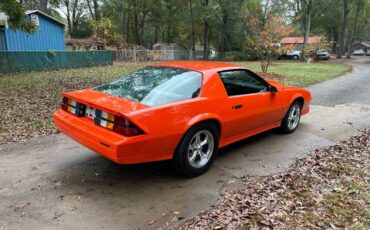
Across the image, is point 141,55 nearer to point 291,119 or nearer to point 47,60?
point 47,60

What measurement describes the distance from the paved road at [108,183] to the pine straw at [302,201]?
0.22 metres

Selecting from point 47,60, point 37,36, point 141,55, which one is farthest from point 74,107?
point 141,55

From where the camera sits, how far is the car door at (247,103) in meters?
4.41

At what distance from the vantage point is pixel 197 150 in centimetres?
402

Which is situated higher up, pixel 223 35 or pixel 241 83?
pixel 223 35

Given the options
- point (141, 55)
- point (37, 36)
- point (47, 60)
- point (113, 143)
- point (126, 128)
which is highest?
point (37, 36)

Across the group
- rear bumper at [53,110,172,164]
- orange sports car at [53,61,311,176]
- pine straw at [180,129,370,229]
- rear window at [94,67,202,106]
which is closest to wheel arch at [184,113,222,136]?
orange sports car at [53,61,311,176]

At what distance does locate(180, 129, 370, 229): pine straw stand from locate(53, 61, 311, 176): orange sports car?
83cm

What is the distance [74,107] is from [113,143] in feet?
3.71

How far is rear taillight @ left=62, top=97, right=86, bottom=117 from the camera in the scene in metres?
3.93

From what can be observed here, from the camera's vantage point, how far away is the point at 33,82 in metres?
11.7

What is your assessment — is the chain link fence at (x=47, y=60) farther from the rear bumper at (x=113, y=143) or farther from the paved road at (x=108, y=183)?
the rear bumper at (x=113, y=143)

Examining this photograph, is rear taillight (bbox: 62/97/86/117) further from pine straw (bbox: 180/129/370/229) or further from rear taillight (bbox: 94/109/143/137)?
pine straw (bbox: 180/129/370/229)

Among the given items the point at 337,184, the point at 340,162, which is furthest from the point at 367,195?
the point at 340,162
